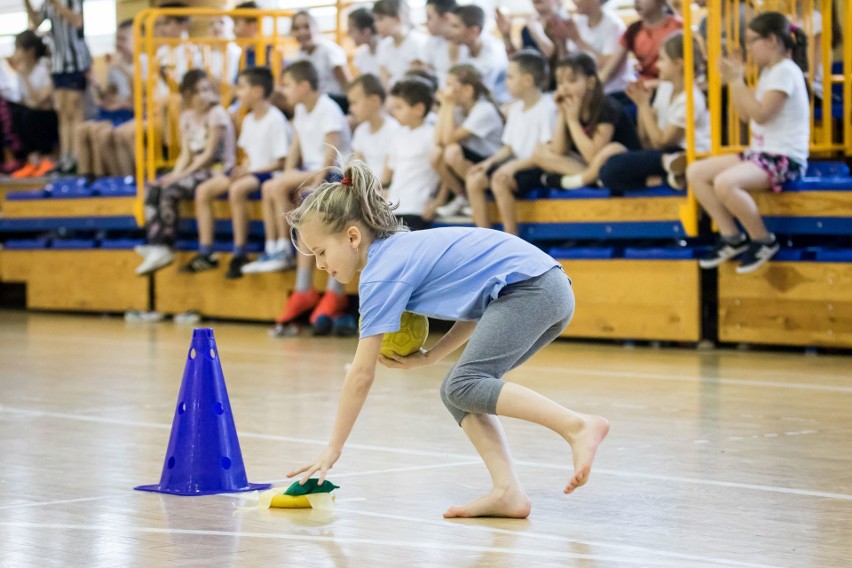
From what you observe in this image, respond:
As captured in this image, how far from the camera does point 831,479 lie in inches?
143

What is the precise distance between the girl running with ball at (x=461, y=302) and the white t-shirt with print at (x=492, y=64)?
19.3ft

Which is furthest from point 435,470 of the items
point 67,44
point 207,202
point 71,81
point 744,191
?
point 71,81

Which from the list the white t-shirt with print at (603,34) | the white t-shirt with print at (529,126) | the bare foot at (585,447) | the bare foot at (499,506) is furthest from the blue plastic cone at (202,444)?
the white t-shirt with print at (603,34)

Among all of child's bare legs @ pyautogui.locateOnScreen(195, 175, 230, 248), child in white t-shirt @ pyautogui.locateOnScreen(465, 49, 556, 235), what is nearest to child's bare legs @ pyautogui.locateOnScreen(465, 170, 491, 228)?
child in white t-shirt @ pyautogui.locateOnScreen(465, 49, 556, 235)

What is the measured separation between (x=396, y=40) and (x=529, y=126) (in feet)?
6.49

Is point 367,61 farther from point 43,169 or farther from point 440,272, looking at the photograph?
point 440,272

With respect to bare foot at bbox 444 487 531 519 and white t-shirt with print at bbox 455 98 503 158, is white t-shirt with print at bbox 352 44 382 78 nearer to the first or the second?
white t-shirt with print at bbox 455 98 503 158

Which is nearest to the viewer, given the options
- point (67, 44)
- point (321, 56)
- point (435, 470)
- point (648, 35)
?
point (435, 470)

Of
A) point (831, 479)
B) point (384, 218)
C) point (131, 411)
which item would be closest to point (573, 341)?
point (131, 411)

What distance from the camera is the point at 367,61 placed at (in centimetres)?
1007

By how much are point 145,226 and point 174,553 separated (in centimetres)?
784

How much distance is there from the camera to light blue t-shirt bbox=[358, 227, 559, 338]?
307 centimetres

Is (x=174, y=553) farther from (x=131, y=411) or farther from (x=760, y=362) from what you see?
(x=760, y=362)

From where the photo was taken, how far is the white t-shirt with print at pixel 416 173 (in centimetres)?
850
